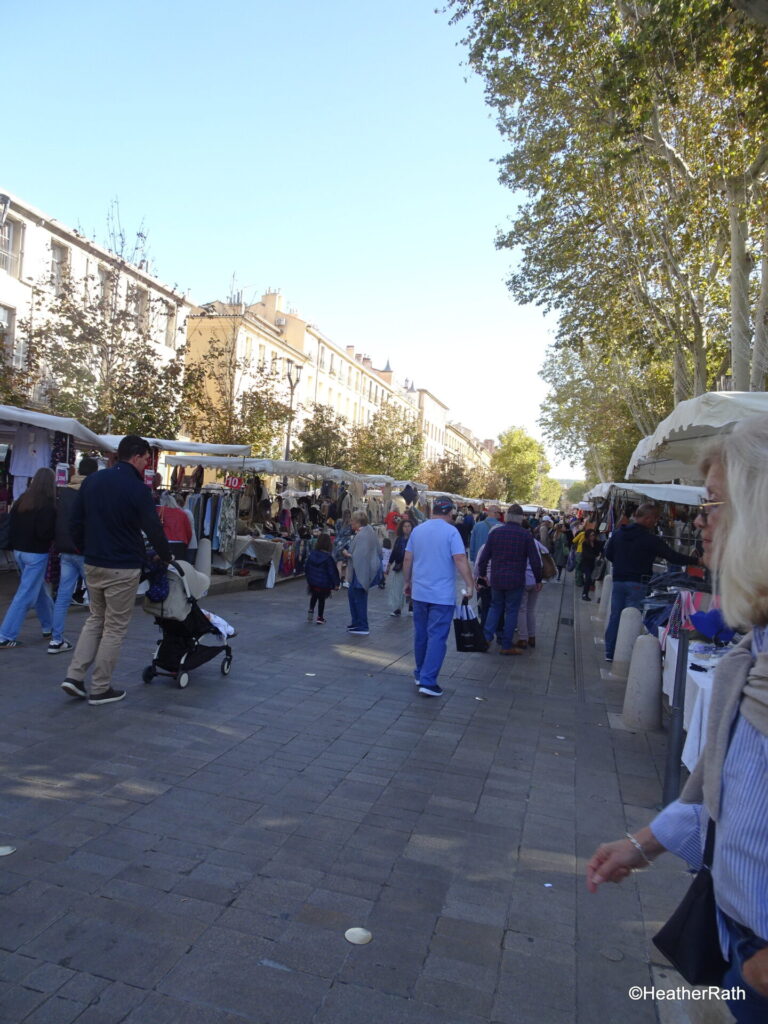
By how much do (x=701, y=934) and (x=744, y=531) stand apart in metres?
0.83

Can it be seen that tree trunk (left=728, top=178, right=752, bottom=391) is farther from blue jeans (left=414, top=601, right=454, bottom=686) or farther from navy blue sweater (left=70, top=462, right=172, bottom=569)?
navy blue sweater (left=70, top=462, right=172, bottom=569)

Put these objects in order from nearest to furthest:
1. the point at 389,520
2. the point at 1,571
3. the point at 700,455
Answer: the point at 700,455, the point at 1,571, the point at 389,520

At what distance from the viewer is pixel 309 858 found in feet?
11.2

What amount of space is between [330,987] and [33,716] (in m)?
3.52

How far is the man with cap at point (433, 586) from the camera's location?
6703 mm

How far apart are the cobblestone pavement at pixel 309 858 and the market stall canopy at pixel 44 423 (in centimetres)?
377

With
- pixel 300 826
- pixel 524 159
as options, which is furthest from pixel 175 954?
pixel 524 159

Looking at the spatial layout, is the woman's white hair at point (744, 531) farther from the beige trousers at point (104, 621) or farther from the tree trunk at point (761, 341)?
the tree trunk at point (761, 341)

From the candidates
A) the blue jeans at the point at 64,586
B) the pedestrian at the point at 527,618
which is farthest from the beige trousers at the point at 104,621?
the pedestrian at the point at 527,618

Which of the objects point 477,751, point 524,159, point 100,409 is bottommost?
point 477,751

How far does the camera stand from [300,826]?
3752 millimetres

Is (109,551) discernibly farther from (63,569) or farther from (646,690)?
(646,690)

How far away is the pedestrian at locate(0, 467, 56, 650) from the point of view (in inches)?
271

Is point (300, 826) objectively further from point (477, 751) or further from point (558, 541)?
point (558, 541)
